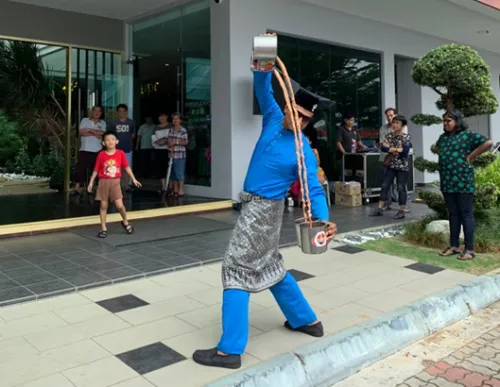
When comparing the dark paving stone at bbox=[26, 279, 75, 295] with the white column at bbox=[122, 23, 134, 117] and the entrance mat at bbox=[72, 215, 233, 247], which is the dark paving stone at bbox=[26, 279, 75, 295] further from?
the white column at bbox=[122, 23, 134, 117]

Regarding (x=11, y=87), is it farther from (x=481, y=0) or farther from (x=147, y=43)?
(x=481, y=0)

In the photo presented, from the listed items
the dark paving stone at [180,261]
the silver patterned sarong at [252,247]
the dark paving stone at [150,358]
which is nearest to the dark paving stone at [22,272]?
the dark paving stone at [180,261]

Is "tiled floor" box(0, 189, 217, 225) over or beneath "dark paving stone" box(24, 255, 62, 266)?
over

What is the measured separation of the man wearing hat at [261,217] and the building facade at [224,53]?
5832 mm

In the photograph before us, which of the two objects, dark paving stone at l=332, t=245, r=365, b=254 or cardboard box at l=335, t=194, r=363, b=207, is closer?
dark paving stone at l=332, t=245, r=365, b=254

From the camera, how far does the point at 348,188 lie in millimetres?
Result: 9984

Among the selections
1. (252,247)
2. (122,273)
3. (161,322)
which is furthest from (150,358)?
(122,273)

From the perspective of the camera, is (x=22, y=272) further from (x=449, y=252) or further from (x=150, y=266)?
(x=449, y=252)

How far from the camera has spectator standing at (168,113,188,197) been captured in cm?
952

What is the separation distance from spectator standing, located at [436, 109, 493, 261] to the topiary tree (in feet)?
2.36

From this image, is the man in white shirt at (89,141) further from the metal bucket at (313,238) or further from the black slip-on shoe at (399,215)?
the metal bucket at (313,238)

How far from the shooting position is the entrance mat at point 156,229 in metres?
6.52

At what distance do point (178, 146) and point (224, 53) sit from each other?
6.34 ft

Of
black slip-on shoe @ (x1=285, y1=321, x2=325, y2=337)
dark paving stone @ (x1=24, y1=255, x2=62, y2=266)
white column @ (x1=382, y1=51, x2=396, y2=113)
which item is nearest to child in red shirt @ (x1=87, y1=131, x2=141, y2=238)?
dark paving stone @ (x1=24, y1=255, x2=62, y2=266)
